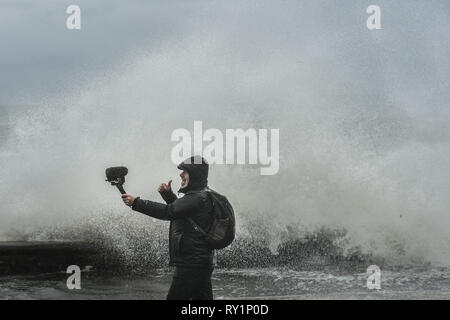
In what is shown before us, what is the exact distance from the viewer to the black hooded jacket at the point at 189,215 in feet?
14.0


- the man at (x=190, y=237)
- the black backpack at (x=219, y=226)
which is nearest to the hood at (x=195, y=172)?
the man at (x=190, y=237)

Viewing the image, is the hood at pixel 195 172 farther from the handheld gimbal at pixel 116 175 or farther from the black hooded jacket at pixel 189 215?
the handheld gimbal at pixel 116 175

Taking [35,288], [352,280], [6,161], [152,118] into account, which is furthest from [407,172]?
[6,161]

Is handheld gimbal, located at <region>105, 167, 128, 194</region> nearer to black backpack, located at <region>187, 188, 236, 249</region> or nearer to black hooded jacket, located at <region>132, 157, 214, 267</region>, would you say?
black hooded jacket, located at <region>132, 157, 214, 267</region>

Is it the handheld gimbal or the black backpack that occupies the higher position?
the handheld gimbal

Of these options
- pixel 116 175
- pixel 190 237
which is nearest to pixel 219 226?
pixel 190 237

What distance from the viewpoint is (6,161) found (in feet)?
42.1

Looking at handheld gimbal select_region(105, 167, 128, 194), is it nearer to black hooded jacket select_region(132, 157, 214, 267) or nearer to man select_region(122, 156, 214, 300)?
man select_region(122, 156, 214, 300)

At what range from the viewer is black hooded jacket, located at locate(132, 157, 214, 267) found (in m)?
4.25

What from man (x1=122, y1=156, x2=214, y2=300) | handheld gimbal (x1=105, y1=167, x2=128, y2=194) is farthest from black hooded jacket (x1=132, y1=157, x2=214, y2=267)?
handheld gimbal (x1=105, y1=167, x2=128, y2=194)

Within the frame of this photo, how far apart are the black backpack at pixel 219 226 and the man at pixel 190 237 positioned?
0.12 ft

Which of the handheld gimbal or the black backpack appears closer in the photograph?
the black backpack

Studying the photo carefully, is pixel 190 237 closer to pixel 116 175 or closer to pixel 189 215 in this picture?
pixel 189 215

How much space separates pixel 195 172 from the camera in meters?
4.42
